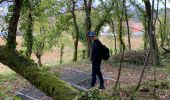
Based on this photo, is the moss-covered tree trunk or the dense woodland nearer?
the moss-covered tree trunk

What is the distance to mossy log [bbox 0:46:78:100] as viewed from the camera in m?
7.05


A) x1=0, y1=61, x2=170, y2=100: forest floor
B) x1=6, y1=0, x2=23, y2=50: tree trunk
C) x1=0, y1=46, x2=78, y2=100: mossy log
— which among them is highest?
x1=6, y1=0, x2=23, y2=50: tree trunk

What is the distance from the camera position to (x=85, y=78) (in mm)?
14961

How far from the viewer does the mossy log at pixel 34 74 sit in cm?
705

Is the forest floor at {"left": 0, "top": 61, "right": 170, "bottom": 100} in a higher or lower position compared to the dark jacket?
lower

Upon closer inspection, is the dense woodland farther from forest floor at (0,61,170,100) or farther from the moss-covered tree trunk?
forest floor at (0,61,170,100)

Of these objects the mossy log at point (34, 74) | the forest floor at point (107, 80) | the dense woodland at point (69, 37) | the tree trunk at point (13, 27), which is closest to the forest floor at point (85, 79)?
the forest floor at point (107, 80)

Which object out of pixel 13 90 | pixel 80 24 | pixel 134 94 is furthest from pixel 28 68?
pixel 80 24

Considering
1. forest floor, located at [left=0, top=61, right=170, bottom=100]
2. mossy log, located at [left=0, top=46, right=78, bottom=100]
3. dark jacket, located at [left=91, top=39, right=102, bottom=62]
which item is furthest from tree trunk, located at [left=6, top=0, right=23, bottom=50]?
forest floor, located at [left=0, top=61, right=170, bottom=100]

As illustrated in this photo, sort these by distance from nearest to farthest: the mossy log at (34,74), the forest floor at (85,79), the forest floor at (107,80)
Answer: the mossy log at (34,74) → the forest floor at (107,80) → the forest floor at (85,79)

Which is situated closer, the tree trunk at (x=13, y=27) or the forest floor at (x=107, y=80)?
the tree trunk at (x=13, y=27)

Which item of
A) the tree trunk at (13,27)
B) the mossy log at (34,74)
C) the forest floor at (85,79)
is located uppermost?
the tree trunk at (13,27)

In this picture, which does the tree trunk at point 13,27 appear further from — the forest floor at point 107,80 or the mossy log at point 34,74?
the forest floor at point 107,80

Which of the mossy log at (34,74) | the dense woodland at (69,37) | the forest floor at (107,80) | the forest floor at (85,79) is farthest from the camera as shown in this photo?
the forest floor at (85,79)
